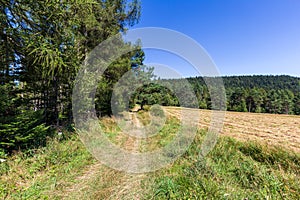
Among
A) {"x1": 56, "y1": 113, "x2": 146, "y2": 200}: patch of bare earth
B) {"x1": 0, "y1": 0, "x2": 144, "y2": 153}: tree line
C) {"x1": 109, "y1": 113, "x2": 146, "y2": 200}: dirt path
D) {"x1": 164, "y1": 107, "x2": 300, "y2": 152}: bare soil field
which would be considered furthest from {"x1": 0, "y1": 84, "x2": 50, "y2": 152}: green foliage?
{"x1": 164, "y1": 107, "x2": 300, "y2": 152}: bare soil field

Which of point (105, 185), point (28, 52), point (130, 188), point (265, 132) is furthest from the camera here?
point (265, 132)

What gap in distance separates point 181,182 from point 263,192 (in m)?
1.63

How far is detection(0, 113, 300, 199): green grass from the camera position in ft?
9.88

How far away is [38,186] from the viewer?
11.3ft

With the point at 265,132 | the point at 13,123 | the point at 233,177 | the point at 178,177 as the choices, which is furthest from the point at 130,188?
the point at 265,132

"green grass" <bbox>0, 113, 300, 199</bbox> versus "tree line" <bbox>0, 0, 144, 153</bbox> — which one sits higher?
"tree line" <bbox>0, 0, 144, 153</bbox>

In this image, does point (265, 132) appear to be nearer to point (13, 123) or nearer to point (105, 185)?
point (105, 185)

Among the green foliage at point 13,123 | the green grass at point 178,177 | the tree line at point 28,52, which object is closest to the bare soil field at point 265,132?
the green grass at point 178,177

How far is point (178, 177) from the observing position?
3.57 meters

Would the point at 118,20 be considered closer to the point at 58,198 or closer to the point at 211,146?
the point at 211,146

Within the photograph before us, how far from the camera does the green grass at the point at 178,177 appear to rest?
9.88 ft

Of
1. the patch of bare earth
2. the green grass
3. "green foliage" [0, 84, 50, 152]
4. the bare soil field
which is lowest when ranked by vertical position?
the bare soil field

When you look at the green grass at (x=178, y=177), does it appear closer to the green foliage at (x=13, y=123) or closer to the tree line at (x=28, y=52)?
the green foliage at (x=13, y=123)

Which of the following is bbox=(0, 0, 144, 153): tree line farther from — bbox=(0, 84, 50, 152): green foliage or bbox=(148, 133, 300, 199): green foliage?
bbox=(148, 133, 300, 199): green foliage
